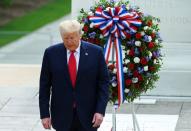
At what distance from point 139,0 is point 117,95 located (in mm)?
3608

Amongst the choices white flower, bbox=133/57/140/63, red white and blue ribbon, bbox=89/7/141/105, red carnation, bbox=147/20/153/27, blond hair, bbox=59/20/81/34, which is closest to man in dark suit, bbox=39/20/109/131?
blond hair, bbox=59/20/81/34

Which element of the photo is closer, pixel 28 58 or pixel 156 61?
pixel 156 61

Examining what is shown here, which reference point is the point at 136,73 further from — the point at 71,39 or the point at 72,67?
the point at 71,39

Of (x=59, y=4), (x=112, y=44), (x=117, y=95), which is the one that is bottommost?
(x=59, y=4)

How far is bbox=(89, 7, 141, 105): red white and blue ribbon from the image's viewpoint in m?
8.69

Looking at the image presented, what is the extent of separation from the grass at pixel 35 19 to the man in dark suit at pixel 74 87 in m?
14.8

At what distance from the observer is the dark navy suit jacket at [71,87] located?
698 centimetres

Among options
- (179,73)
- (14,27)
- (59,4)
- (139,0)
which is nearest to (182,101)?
(179,73)

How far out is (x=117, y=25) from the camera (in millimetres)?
8672

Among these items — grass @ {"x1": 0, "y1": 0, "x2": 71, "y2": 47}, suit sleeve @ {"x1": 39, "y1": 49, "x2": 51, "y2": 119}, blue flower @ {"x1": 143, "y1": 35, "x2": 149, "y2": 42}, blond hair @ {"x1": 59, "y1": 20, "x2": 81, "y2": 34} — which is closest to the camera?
blond hair @ {"x1": 59, "y1": 20, "x2": 81, "y2": 34}

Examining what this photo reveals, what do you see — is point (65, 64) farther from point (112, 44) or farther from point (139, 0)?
point (139, 0)

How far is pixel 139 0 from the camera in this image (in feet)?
40.3

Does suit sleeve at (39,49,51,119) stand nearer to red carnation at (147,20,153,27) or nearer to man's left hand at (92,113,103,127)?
man's left hand at (92,113,103,127)

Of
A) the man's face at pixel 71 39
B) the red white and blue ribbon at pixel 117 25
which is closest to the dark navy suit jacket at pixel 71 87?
the man's face at pixel 71 39
